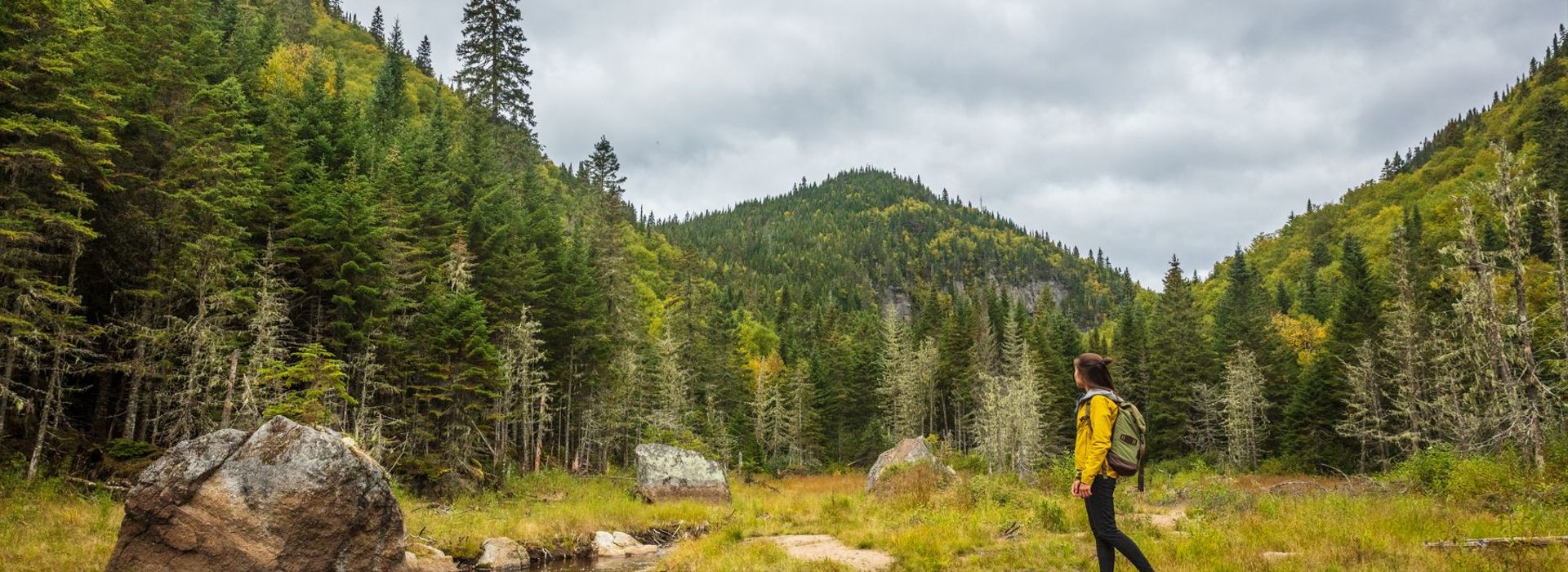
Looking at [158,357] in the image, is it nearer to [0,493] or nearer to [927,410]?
[0,493]

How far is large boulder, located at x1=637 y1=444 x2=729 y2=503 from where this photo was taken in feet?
88.9

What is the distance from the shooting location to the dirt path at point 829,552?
10.6m

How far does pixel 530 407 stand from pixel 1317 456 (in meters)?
50.0

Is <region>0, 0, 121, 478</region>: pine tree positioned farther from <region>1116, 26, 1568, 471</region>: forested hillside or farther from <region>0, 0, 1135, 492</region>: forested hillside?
<region>1116, 26, 1568, 471</region>: forested hillside

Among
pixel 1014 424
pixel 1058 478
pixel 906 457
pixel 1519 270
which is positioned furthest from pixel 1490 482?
pixel 1014 424

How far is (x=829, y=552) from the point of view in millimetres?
12242

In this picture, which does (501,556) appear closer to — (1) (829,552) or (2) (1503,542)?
(1) (829,552)

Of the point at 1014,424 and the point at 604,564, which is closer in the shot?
the point at 604,564

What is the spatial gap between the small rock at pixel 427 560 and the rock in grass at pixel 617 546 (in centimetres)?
391

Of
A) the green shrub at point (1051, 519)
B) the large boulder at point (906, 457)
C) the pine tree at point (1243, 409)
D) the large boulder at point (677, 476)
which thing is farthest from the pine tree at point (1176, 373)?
the green shrub at point (1051, 519)

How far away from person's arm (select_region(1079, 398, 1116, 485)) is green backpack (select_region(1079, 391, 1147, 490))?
2.2 inches

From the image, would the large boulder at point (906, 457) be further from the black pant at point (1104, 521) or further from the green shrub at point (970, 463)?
the green shrub at point (970, 463)

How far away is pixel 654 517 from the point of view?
23203 millimetres

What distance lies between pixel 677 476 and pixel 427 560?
13.4 meters
